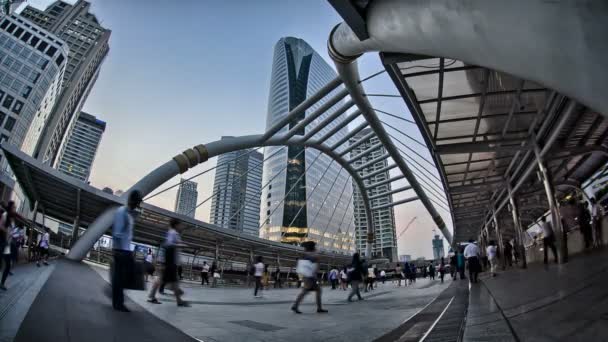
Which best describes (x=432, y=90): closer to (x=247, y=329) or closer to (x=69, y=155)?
(x=247, y=329)

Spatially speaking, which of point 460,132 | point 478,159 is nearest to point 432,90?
point 460,132

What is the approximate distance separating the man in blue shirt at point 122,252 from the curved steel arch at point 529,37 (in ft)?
12.8

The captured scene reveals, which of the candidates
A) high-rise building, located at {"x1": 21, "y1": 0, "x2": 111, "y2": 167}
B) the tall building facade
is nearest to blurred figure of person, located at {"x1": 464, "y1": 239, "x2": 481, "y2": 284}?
the tall building facade

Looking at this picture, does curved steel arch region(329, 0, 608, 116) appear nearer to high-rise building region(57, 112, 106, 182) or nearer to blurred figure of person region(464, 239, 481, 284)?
blurred figure of person region(464, 239, 481, 284)

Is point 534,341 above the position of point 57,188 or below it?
below

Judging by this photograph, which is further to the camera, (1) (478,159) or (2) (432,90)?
(1) (478,159)

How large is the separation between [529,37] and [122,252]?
464 cm

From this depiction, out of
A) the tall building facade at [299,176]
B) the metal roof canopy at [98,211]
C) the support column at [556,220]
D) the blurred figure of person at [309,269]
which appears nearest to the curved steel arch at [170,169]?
the metal roof canopy at [98,211]

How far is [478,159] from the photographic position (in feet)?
49.5

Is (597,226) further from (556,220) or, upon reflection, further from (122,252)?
(122,252)

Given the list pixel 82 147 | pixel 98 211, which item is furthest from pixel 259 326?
pixel 82 147

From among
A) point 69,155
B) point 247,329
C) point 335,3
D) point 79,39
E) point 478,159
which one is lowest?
point 247,329

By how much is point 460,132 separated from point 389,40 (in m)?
9.76

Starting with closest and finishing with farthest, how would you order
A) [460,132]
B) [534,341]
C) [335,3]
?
[534,341]
[335,3]
[460,132]
